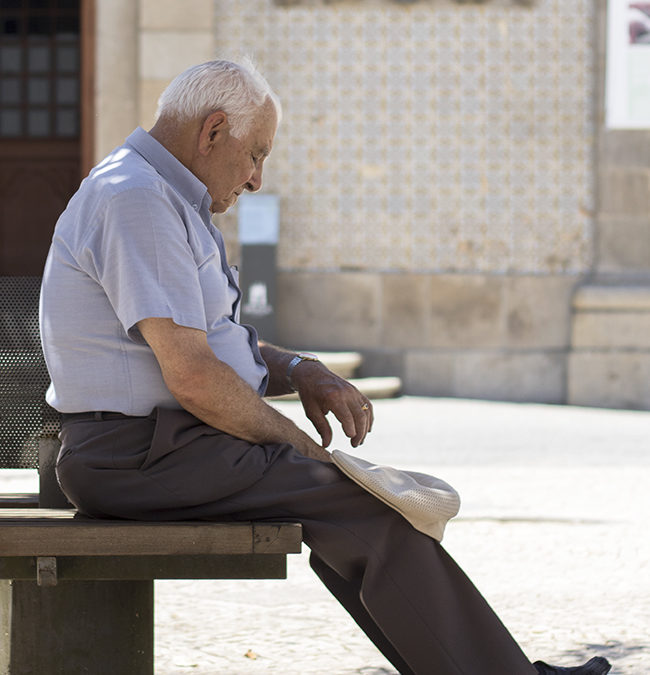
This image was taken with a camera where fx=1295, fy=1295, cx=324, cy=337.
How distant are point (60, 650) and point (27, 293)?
83 centimetres

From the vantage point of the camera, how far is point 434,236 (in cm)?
1267

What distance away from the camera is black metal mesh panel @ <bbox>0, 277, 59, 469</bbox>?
300cm

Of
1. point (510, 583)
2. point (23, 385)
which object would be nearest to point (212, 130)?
point (23, 385)

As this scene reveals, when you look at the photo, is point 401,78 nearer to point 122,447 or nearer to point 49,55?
point 49,55

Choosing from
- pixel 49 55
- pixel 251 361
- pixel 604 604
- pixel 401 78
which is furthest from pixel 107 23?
pixel 251 361

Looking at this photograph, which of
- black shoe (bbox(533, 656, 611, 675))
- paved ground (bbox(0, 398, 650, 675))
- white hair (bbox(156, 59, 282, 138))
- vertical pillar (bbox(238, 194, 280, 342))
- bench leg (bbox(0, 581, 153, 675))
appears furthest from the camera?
vertical pillar (bbox(238, 194, 280, 342))

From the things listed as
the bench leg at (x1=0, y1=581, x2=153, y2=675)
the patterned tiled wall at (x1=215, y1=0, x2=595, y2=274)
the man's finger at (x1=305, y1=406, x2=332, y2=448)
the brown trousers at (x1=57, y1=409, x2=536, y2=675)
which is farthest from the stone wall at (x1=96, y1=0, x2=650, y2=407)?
the brown trousers at (x1=57, y1=409, x2=536, y2=675)

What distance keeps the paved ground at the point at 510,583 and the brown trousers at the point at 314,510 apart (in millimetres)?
1002

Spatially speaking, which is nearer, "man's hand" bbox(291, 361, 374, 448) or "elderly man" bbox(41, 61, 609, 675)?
"elderly man" bbox(41, 61, 609, 675)

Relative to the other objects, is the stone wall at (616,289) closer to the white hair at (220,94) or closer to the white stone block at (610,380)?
the white stone block at (610,380)

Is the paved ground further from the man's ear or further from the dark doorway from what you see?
the dark doorway

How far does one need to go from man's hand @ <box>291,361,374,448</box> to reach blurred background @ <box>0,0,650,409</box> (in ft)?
31.6

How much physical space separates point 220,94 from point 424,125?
10174 millimetres

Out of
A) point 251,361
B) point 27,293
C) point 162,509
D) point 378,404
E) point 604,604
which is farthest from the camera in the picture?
point 378,404
